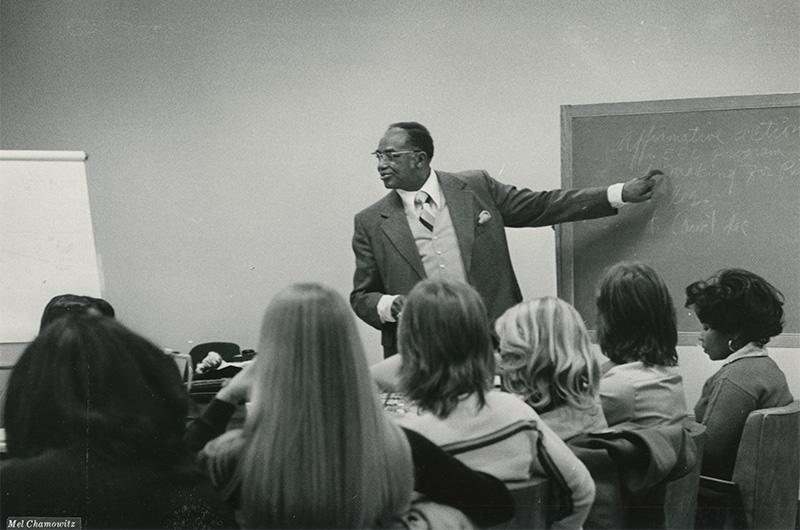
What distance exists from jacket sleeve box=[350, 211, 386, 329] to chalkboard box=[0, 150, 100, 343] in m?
0.99

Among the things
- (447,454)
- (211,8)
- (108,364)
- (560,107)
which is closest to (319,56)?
(211,8)

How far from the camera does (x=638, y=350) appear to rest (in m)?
2.64

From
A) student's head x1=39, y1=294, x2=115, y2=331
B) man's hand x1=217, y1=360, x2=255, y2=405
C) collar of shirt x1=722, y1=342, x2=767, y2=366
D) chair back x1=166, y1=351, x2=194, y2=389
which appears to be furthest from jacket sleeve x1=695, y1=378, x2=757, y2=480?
student's head x1=39, y1=294, x2=115, y2=331

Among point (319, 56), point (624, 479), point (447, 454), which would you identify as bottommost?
point (624, 479)

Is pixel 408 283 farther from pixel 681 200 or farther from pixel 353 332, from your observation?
pixel 353 332

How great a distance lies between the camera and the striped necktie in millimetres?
3521

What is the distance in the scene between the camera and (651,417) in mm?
2559

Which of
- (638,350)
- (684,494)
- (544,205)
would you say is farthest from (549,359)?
(544,205)

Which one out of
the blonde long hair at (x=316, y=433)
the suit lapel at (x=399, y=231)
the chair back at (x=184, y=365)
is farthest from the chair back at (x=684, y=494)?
the chair back at (x=184, y=365)

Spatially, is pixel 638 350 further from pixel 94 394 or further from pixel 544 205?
pixel 94 394

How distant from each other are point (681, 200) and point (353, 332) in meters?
1.92

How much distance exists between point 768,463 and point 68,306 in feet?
7.50

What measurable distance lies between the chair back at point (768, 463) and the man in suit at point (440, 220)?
3.60 ft

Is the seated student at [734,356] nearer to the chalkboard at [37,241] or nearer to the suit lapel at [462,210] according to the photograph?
the suit lapel at [462,210]
